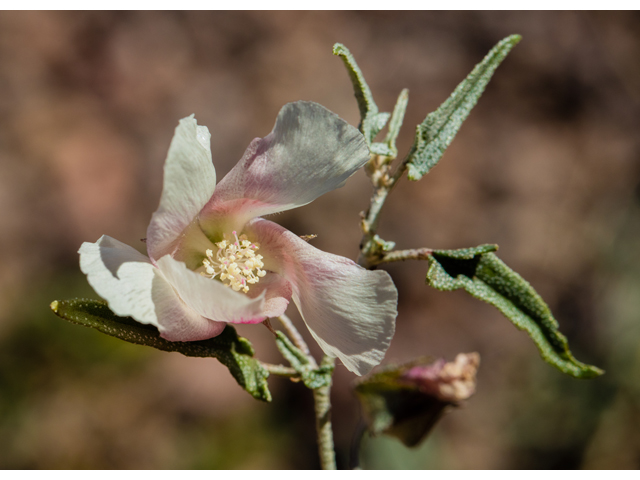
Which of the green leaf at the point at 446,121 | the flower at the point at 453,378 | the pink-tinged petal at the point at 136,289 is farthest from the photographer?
the flower at the point at 453,378

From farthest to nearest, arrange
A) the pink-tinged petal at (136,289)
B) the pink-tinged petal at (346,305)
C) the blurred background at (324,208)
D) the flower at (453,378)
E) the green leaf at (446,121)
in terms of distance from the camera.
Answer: the blurred background at (324,208), the flower at (453,378), the green leaf at (446,121), the pink-tinged petal at (346,305), the pink-tinged petal at (136,289)

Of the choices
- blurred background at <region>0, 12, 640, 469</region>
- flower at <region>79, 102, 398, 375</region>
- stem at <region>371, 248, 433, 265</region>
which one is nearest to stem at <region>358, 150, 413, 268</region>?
stem at <region>371, 248, 433, 265</region>

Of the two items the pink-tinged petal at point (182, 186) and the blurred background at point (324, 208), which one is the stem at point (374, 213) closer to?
the pink-tinged petal at point (182, 186)

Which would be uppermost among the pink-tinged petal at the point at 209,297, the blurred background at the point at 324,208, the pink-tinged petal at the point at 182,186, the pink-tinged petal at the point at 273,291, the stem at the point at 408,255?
the pink-tinged petal at the point at 182,186

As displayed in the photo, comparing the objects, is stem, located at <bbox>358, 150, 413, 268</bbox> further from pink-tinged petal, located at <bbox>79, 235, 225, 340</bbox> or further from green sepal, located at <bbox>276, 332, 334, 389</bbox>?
pink-tinged petal, located at <bbox>79, 235, 225, 340</bbox>

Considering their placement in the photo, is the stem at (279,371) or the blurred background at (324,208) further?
the blurred background at (324,208)

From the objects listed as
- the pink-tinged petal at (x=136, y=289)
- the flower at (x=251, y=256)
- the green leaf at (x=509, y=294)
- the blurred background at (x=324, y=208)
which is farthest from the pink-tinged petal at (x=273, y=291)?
the blurred background at (x=324, y=208)
